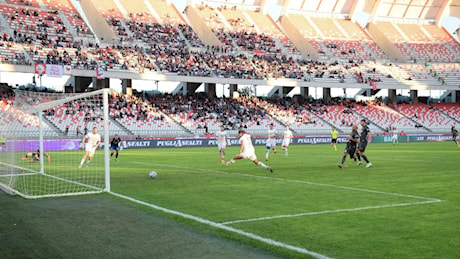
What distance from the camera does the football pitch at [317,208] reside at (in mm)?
6789

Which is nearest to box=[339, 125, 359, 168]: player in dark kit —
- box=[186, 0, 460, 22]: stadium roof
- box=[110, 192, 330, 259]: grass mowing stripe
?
box=[110, 192, 330, 259]: grass mowing stripe

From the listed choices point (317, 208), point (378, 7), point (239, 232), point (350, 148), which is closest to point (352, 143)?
point (350, 148)

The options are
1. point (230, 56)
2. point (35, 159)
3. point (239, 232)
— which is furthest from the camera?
point (230, 56)

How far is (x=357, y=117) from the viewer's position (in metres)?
60.8

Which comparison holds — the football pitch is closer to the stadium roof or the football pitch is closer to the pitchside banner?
the pitchside banner

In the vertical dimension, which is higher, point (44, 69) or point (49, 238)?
point (44, 69)

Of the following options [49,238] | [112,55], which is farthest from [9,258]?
[112,55]

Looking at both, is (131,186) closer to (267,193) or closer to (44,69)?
(267,193)

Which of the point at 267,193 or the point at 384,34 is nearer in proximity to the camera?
the point at 267,193

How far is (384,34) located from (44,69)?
5153cm

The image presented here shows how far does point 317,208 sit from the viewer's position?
975 cm

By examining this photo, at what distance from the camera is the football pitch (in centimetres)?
679

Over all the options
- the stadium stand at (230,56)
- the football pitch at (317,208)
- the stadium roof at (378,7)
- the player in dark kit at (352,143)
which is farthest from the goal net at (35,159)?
the stadium roof at (378,7)

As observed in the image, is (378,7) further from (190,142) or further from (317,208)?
(317,208)
